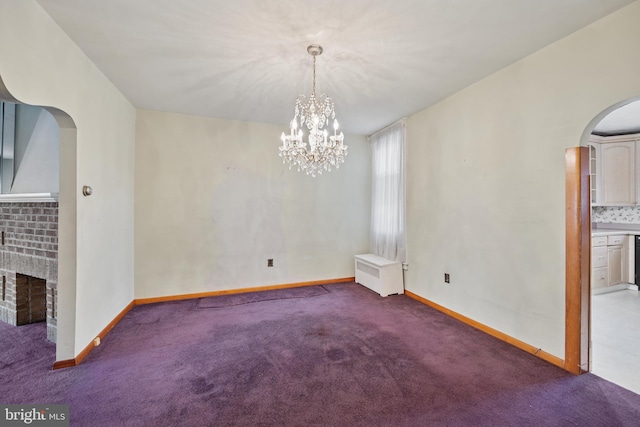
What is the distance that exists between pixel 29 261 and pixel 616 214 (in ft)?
26.9

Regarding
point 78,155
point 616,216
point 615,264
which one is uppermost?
point 78,155

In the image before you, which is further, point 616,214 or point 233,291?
point 616,214

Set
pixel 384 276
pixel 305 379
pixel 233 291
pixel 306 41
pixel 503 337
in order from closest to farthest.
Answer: pixel 305 379
pixel 306 41
pixel 503 337
pixel 384 276
pixel 233 291

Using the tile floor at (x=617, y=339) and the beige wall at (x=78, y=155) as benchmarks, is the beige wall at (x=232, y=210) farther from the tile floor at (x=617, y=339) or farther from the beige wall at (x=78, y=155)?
the tile floor at (x=617, y=339)

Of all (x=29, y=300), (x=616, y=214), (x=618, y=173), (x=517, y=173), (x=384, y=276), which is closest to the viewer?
(x=517, y=173)

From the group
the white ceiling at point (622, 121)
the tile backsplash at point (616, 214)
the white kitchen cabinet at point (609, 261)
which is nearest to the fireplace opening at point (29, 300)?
the white ceiling at point (622, 121)

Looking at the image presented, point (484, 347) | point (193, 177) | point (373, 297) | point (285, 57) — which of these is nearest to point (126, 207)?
point (193, 177)

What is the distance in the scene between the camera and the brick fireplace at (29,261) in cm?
260

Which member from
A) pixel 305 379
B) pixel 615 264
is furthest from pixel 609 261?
pixel 305 379

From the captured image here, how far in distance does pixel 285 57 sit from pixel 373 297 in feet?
10.5

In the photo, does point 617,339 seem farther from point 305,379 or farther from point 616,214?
point 616,214

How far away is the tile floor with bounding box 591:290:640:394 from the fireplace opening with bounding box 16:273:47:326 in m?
5.38

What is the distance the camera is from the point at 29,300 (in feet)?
9.87

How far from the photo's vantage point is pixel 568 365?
2119 mm
